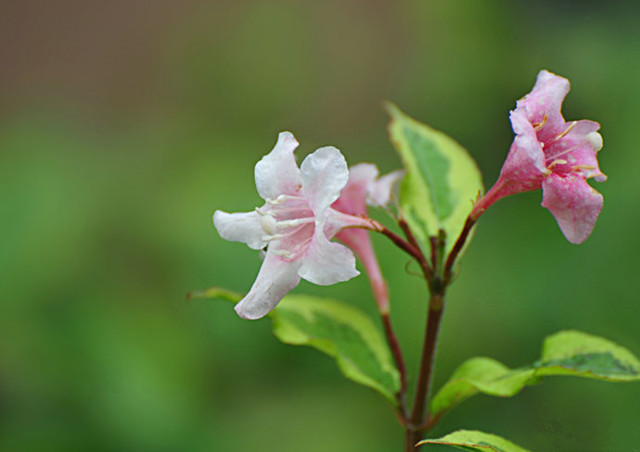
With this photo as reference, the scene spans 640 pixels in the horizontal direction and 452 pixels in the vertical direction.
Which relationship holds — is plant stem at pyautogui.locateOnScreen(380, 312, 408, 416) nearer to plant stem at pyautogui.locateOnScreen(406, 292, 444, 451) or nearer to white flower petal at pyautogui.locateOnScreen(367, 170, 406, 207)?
plant stem at pyautogui.locateOnScreen(406, 292, 444, 451)

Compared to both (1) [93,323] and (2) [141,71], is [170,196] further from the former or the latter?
(2) [141,71]

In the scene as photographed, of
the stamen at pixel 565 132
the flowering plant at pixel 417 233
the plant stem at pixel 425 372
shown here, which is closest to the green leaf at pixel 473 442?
the flowering plant at pixel 417 233

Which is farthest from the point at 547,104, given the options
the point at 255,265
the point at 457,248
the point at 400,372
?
the point at 255,265

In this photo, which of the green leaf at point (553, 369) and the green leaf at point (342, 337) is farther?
the green leaf at point (342, 337)

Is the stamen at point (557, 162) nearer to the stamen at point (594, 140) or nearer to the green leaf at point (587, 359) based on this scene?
the stamen at point (594, 140)

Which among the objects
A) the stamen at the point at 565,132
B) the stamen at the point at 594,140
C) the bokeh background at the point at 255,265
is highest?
the stamen at the point at 565,132

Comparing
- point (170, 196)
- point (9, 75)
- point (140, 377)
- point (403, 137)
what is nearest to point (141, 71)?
point (9, 75)

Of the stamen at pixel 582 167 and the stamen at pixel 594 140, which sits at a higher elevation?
the stamen at pixel 594 140
